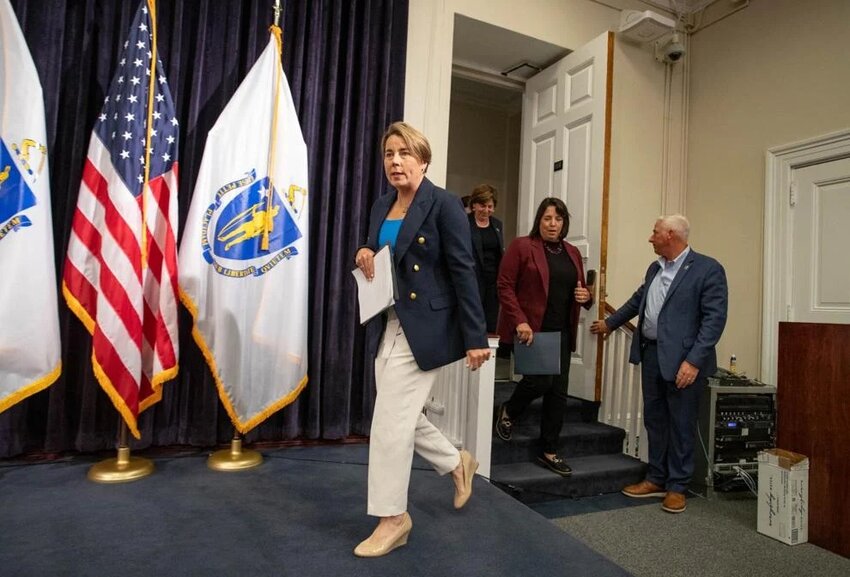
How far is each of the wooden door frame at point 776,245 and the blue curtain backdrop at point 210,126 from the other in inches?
102

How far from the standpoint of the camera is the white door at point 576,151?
340 centimetres

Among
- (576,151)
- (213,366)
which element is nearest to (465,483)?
(213,366)

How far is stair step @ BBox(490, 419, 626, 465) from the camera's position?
9.20 ft

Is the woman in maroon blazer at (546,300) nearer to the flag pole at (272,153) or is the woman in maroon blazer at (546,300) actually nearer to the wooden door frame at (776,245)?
the flag pole at (272,153)

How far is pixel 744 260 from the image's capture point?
3.81 m

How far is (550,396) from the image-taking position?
2.69 meters

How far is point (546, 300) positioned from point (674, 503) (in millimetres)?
1139

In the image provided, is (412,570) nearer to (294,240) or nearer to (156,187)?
(294,240)

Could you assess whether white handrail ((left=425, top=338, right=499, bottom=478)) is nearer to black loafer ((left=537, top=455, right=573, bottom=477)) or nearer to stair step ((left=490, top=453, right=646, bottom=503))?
stair step ((left=490, top=453, right=646, bottom=503))

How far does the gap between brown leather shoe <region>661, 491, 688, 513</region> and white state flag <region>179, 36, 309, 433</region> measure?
6.06 ft

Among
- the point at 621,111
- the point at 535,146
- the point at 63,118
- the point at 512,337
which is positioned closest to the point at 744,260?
the point at 621,111

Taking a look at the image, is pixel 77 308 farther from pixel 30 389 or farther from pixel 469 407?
pixel 469 407

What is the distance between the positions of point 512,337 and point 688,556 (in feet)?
3.89

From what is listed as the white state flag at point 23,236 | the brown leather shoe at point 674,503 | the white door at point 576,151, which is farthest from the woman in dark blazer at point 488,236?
the white state flag at point 23,236
